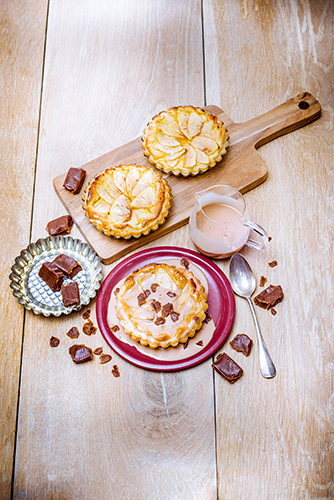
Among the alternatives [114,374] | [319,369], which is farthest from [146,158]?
[319,369]

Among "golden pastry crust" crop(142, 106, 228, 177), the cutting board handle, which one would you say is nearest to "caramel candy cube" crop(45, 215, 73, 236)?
"golden pastry crust" crop(142, 106, 228, 177)

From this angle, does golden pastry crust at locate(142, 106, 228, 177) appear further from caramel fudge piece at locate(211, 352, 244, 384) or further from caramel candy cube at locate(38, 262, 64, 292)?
caramel fudge piece at locate(211, 352, 244, 384)

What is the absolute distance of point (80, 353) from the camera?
219 centimetres

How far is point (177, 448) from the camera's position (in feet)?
6.70

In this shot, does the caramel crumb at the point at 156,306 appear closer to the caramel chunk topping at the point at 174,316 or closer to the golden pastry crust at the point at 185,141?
the caramel chunk topping at the point at 174,316

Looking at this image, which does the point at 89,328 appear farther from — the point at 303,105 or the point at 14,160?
the point at 303,105

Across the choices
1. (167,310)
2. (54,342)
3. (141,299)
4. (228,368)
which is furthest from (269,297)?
(54,342)

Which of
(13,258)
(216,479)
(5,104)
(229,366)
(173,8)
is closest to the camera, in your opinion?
(216,479)

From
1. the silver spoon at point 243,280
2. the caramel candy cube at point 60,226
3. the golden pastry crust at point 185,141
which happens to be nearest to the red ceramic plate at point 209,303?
the silver spoon at point 243,280

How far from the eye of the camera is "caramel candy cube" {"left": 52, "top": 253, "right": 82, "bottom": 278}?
2.32 meters

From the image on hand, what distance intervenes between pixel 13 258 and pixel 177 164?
103 centimetres

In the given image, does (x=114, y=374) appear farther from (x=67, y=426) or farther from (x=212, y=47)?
(x=212, y=47)

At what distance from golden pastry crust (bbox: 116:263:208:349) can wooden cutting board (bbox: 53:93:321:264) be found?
0.85ft

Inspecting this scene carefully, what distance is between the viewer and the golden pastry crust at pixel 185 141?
2572mm
